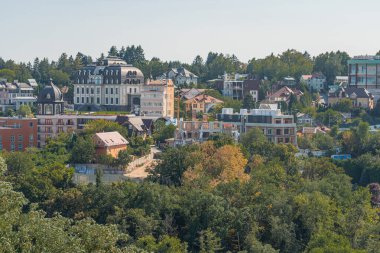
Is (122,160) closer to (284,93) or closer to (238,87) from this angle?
(284,93)

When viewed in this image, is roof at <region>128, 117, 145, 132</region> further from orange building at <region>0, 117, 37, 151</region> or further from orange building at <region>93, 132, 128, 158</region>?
orange building at <region>0, 117, 37, 151</region>

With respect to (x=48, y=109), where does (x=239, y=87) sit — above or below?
above

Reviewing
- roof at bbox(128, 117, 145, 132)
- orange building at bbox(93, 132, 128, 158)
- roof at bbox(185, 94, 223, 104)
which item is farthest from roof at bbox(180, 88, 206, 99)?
orange building at bbox(93, 132, 128, 158)

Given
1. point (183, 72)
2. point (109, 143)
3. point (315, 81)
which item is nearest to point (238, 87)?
point (315, 81)

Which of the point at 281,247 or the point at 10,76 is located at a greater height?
the point at 10,76

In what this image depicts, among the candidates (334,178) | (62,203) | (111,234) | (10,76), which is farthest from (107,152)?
(10,76)

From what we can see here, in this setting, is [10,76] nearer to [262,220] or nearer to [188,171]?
[188,171]
